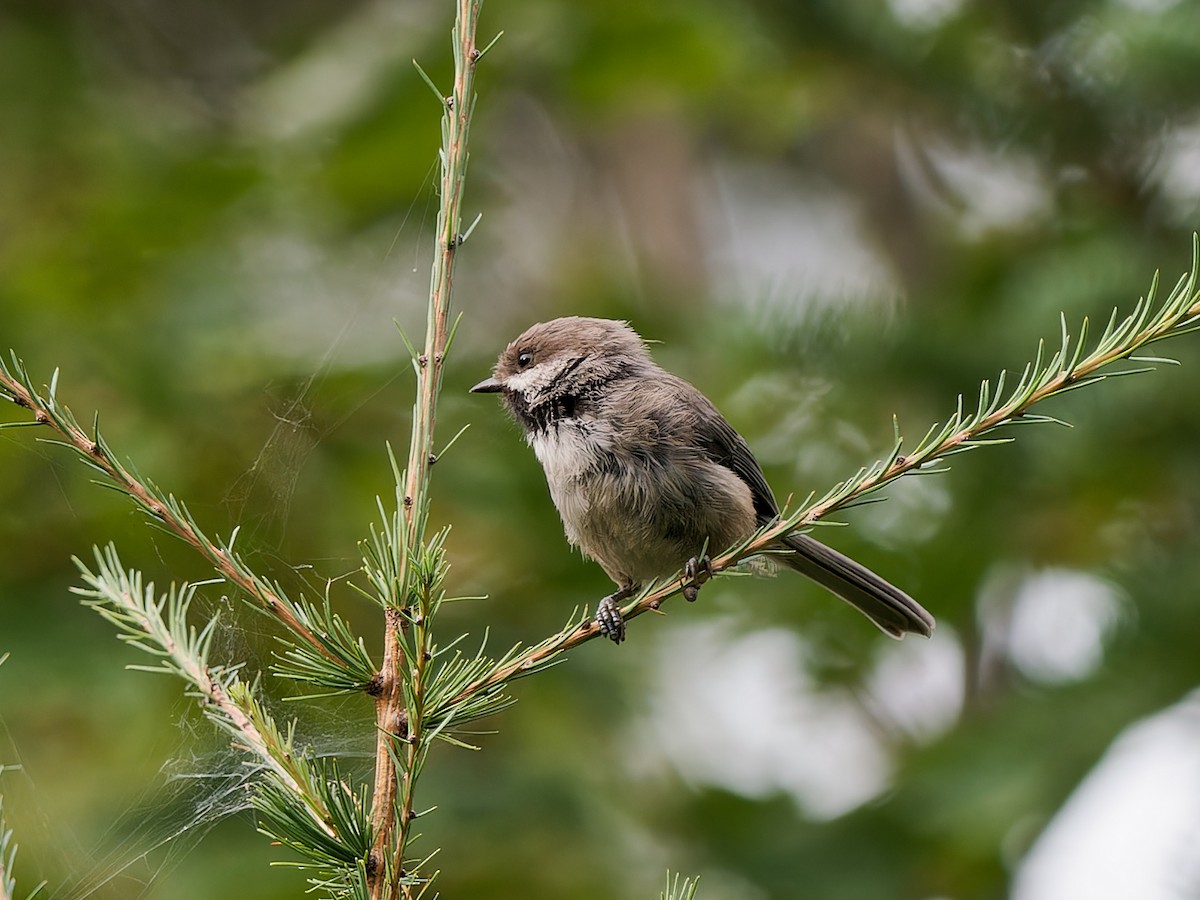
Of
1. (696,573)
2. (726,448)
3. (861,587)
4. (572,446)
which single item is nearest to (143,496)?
(696,573)

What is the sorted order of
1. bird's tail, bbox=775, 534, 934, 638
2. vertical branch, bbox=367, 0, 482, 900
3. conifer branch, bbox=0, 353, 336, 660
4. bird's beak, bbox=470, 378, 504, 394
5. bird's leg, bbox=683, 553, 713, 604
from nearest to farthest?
vertical branch, bbox=367, 0, 482, 900
conifer branch, bbox=0, 353, 336, 660
bird's leg, bbox=683, 553, 713, 604
bird's tail, bbox=775, 534, 934, 638
bird's beak, bbox=470, 378, 504, 394

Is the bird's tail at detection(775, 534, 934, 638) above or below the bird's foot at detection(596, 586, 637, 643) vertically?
below

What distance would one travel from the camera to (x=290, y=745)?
85.3 inches

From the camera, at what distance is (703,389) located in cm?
538

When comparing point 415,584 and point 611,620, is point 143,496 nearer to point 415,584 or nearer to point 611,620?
point 415,584

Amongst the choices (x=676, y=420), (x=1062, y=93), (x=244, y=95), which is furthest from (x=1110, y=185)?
(x=244, y=95)

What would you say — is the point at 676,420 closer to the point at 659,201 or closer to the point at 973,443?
the point at 973,443

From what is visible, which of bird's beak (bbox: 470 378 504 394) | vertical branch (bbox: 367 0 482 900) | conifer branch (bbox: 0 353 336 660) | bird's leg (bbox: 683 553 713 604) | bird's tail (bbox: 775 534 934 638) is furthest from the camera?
bird's beak (bbox: 470 378 504 394)

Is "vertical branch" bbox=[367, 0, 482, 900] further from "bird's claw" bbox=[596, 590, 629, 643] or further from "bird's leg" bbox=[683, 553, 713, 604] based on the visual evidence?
"bird's claw" bbox=[596, 590, 629, 643]

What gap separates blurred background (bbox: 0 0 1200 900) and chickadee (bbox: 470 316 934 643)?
1.89ft

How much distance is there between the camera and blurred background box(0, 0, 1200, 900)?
188 inches

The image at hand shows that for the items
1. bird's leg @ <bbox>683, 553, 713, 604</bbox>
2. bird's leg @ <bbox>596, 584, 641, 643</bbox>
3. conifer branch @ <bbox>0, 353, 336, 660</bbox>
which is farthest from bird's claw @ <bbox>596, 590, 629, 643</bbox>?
conifer branch @ <bbox>0, 353, 336, 660</bbox>

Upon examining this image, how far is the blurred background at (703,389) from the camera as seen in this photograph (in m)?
4.79

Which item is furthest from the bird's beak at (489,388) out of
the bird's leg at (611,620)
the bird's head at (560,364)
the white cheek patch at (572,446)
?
the bird's leg at (611,620)
